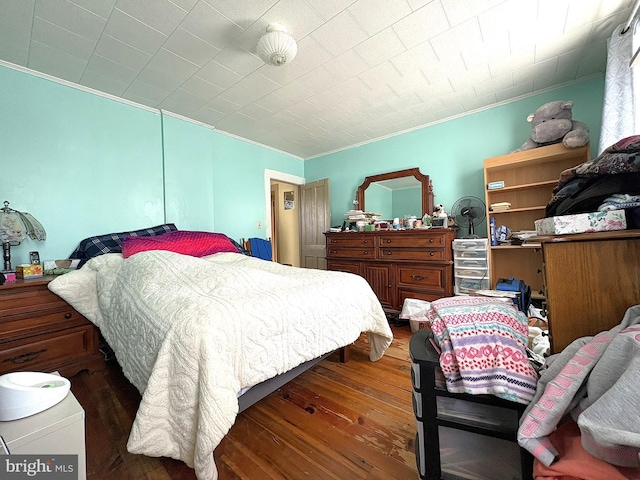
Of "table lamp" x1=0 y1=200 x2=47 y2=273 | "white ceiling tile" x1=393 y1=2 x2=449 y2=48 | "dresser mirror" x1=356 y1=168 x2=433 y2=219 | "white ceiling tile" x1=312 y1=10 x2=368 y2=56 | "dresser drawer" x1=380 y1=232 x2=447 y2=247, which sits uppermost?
"white ceiling tile" x1=312 y1=10 x2=368 y2=56

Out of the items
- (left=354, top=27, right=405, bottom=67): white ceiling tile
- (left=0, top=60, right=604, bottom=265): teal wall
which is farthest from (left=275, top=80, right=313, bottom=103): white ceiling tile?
(left=0, top=60, right=604, bottom=265): teal wall

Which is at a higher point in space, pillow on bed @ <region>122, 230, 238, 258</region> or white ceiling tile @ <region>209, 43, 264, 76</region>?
white ceiling tile @ <region>209, 43, 264, 76</region>

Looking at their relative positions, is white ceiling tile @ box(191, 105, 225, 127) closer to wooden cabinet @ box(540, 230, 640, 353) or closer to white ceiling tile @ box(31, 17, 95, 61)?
white ceiling tile @ box(31, 17, 95, 61)

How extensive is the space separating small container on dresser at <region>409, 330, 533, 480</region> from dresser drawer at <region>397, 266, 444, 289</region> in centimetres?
202

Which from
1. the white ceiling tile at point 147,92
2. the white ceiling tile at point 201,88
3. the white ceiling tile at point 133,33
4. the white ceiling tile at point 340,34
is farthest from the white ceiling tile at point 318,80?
the white ceiling tile at point 147,92

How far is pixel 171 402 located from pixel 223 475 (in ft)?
1.25

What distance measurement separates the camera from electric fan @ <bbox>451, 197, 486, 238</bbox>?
2.86m

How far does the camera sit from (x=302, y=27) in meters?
1.73

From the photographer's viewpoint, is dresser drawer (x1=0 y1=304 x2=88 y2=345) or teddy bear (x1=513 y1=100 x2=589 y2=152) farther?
teddy bear (x1=513 y1=100 x2=589 y2=152)

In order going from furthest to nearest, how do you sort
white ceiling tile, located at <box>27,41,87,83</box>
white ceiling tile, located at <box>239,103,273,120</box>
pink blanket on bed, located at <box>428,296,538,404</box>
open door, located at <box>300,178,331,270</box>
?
open door, located at <box>300,178,331,270</box> → white ceiling tile, located at <box>239,103,273,120</box> → white ceiling tile, located at <box>27,41,87,83</box> → pink blanket on bed, located at <box>428,296,538,404</box>

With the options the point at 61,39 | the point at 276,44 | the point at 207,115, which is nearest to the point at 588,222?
the point at 276,44

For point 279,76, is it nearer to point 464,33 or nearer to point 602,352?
point 464,33

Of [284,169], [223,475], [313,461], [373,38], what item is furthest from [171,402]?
[284,169]

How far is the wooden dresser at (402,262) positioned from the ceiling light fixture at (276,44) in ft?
6.63
